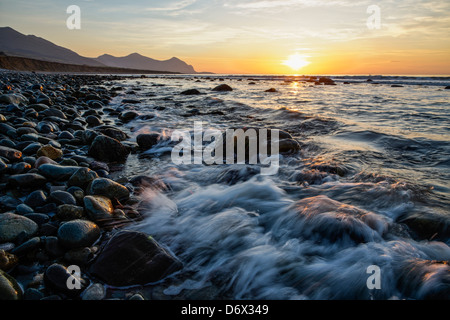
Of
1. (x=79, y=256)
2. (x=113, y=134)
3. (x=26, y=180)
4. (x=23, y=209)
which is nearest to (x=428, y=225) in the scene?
(x=79, y=256)

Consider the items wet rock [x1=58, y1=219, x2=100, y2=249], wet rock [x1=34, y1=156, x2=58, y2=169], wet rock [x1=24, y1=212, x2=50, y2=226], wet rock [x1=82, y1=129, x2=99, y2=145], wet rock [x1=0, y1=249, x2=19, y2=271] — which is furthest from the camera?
wet rock [x1=82, y1=129, x2=99, y2=145]

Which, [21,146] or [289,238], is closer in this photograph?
[289,238]

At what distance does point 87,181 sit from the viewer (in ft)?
10.1

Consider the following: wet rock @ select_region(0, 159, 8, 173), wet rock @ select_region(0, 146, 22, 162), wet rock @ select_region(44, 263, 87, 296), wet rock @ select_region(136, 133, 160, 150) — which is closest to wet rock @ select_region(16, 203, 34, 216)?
wet rock @ select_region(44, 263, 87, 296)

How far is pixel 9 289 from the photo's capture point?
1.54 meters

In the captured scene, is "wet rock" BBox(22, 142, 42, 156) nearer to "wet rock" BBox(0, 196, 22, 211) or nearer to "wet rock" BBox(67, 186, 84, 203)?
"wet rock" BBox(0, 196, 22, 211)

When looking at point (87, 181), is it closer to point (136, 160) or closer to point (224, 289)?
point (136, 160)

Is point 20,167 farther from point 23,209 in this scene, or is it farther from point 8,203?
point 23,209

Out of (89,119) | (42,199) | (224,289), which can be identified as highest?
(89,119)

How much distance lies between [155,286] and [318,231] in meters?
1.60

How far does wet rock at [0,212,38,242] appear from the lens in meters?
2.04

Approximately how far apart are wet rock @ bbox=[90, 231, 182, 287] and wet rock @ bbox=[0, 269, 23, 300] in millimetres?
443

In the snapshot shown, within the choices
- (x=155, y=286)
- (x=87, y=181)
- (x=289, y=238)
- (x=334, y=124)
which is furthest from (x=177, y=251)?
(x=334, y=124)

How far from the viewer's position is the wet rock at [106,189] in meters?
2.87
